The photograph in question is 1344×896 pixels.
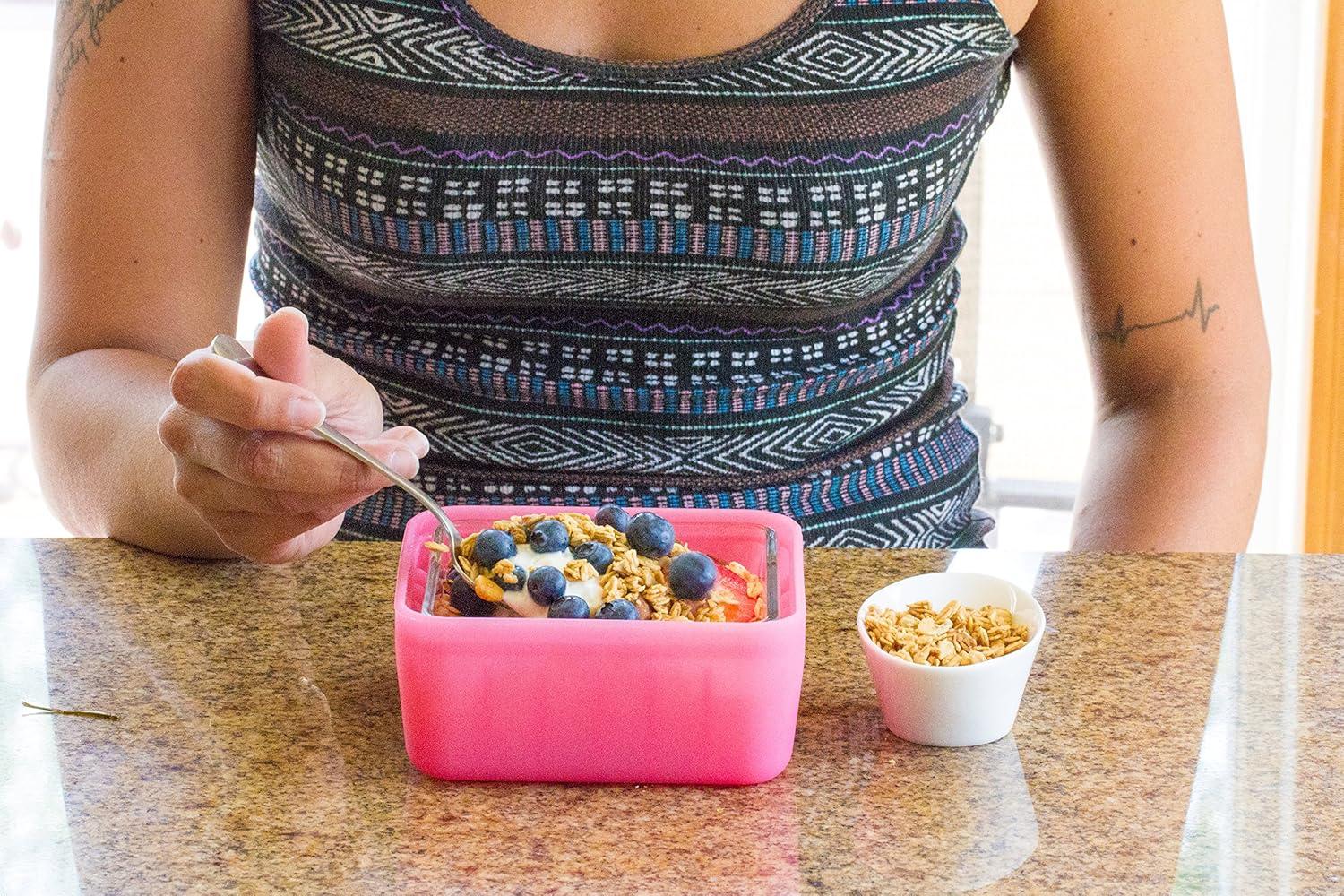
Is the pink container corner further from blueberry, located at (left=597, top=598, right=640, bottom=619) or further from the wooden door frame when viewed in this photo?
the wooden door frame

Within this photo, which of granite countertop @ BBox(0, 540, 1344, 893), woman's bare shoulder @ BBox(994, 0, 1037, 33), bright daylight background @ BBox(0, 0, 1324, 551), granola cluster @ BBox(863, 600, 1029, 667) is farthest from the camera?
bright daylight background @ BBox(0, 0, 1324, 551)

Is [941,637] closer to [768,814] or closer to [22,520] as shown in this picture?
[768,814]

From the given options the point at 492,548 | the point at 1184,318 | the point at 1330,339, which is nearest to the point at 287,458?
the point at 492,548

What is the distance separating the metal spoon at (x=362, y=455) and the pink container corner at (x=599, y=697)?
0.20 ft

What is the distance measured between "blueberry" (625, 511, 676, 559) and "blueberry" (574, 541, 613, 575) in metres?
0.03

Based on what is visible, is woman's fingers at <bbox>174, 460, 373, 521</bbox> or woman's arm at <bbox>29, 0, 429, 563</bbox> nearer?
woman's fingers at <bbox>174, 460, 373, 521</bbox>

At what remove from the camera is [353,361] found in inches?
49.8

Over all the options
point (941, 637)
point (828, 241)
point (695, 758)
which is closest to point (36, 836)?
point (695, 758)

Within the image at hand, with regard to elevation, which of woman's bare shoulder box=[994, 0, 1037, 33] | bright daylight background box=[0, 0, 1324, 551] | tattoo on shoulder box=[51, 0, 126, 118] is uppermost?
woman's bare shoulder box=[994, 0, 1037, 33]

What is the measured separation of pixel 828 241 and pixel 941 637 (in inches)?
17.6

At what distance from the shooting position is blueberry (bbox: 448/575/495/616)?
771mm

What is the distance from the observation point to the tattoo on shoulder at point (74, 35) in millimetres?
1179

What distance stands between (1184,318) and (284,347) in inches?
34.2

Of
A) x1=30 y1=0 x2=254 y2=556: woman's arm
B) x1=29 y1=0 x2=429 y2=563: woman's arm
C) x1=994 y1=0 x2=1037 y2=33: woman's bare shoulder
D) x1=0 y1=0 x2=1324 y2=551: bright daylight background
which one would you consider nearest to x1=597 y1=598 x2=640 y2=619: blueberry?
x1=29 y1=0 x2=429 y2=563: woman's arm
